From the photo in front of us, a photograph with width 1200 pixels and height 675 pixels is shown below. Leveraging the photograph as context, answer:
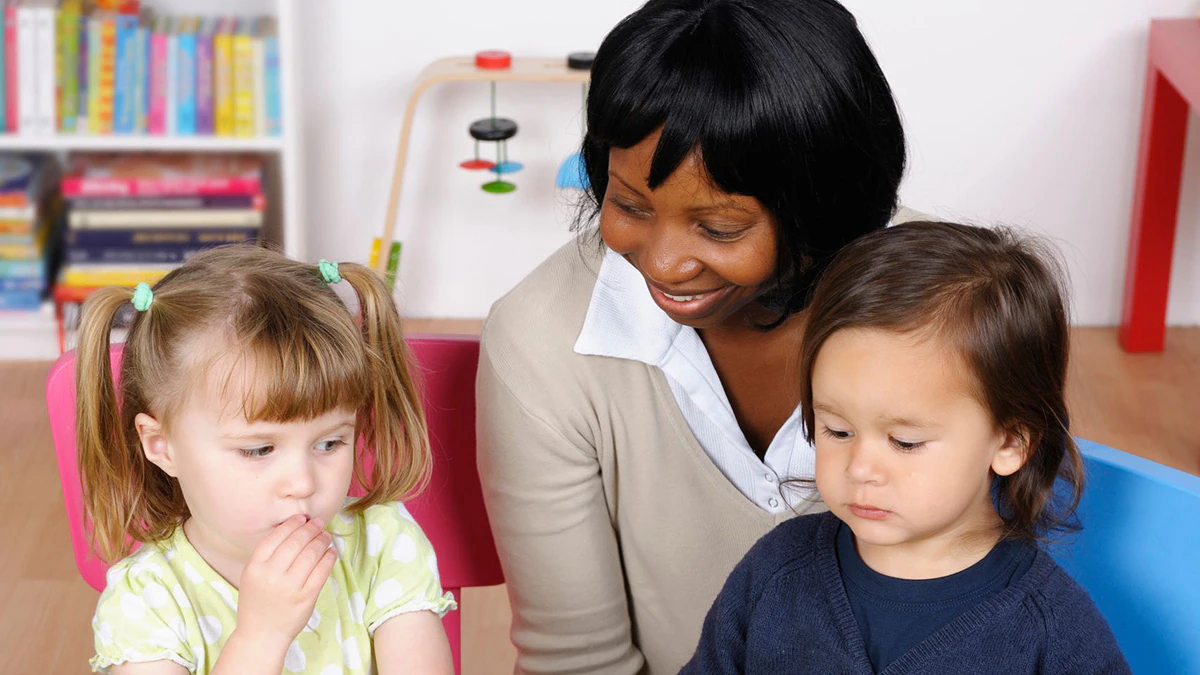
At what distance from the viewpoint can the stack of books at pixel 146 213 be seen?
300 cm

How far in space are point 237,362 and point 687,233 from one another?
385 mm

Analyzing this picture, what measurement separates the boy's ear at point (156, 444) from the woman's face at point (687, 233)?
418 mm

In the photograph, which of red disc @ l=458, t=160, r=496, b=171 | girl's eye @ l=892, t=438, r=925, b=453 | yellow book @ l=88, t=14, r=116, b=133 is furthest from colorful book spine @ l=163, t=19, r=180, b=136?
girl's eye @ l=892, t=438, r=925, b=453

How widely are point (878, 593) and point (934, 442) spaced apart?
15 cm

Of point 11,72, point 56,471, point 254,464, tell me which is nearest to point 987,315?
point 254,464

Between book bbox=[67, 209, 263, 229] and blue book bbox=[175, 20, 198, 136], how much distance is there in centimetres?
17

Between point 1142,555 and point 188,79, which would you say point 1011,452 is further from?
point 188,79

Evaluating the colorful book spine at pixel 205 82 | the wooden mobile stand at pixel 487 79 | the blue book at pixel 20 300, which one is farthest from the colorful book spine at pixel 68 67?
the wooden mobile stand at pixel 487 79

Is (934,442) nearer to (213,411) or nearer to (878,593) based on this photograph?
(878,593)

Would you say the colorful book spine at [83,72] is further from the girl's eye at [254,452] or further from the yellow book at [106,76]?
the girl's eye at [254,452]

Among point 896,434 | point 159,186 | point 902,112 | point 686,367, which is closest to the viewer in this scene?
point 896,434

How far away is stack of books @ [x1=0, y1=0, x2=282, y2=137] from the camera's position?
2881 millimetres

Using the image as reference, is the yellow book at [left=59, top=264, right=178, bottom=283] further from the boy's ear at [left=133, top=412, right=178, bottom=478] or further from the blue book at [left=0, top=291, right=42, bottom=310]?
the boy's ear at [left=133, top=412, right=178, bottom=478]

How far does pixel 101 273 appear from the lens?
3.04 m
